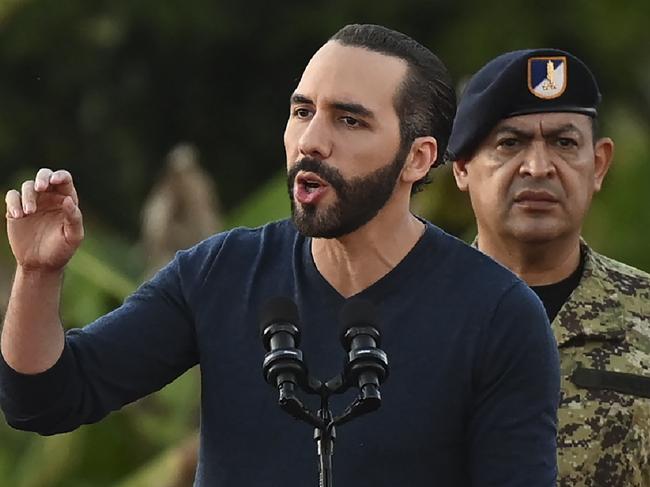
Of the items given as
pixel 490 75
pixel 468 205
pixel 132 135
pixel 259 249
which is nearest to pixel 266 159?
pixel 132 135

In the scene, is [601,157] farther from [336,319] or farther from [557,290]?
[336,319]

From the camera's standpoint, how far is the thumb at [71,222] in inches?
170

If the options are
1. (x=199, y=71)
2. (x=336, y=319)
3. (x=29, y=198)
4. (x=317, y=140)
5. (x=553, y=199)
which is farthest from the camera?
(x=199, y=71)

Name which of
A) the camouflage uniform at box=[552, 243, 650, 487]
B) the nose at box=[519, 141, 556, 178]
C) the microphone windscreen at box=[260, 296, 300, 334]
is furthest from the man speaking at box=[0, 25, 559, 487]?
the nose at box=[519, 141, 556, 178]

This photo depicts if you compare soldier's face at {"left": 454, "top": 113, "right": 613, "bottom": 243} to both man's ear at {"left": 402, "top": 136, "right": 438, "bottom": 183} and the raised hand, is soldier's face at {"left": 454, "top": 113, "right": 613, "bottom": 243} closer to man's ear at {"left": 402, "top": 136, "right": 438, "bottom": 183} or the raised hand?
man's ear at {"left": 402, "top": 136, "right": 438, "bottom": 183}

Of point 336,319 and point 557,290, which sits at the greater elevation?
point 557,290

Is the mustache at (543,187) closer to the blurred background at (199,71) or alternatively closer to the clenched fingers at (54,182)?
the clenched fingers at (54,182)

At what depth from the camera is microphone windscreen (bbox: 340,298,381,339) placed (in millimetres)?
4168

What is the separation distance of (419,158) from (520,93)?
4.03 feet

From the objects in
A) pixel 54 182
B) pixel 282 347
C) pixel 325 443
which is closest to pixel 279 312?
pixel 282 347

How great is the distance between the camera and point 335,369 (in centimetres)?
448

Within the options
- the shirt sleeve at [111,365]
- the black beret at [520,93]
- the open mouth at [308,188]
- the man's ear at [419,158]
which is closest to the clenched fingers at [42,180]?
the shirt sleeve at [111,365]

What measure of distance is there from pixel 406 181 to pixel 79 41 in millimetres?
13406

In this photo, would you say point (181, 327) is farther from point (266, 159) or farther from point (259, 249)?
point (266, 159)
